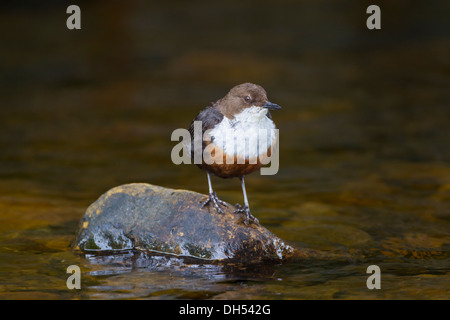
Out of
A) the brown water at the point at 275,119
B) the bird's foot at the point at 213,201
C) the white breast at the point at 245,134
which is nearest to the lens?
the white breast at the point at 245,134

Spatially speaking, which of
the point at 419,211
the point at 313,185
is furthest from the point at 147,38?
→ the point at 419,211

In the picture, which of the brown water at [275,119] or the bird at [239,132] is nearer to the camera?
the bird at [239,132]

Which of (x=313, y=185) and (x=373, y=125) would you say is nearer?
(x=313, y=185)

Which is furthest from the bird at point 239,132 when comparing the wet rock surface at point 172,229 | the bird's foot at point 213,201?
the wet rock surface at point 172,229

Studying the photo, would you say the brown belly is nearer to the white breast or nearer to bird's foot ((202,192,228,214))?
the white breast

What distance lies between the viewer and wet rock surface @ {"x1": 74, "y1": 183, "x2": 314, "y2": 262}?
5902mm

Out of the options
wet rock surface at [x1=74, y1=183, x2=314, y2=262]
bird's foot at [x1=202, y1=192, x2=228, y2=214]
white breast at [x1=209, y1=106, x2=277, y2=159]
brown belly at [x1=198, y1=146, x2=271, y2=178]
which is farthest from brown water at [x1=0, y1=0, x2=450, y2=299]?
white breast at [x1=209, y1=106, x2=277, y2=159]

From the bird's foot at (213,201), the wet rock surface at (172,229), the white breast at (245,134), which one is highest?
the white breast at (245,134)

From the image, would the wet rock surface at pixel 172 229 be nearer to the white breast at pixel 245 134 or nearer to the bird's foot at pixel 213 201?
the bird's foot at pixel 213 201

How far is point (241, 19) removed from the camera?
20.1m

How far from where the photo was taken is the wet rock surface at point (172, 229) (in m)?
5.90

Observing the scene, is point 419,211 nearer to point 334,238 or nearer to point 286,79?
point 334,238

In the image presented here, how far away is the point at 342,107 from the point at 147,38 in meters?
7.26

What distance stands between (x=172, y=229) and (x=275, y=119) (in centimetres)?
625
